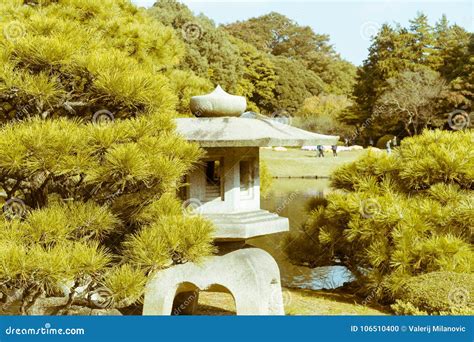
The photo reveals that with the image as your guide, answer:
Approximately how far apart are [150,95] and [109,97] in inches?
11.3

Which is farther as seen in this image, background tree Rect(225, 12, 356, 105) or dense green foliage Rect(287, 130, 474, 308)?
background tree Rect(225, 12, 356, 105)

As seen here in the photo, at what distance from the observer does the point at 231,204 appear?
174 inches

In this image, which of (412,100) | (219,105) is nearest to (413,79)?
(412,100)

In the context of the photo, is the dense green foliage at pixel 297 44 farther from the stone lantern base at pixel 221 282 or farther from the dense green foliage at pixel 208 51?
the stone lantern base at pixel 221 282

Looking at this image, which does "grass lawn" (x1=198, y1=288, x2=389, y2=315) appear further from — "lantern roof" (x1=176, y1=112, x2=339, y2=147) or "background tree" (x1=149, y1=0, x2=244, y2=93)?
"background tree" (x1=149, y1=0, x2=244, y2=93)

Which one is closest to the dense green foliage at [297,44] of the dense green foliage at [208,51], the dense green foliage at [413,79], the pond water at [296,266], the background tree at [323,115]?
the background tree at [323,115]

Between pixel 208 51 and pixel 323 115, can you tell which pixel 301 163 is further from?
pixel 323 115

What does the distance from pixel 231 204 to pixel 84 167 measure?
1.46 m

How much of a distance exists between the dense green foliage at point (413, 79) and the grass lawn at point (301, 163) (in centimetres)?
255

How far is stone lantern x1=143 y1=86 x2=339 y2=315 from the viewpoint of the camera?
13.6ft

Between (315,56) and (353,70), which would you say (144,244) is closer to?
(315,56)

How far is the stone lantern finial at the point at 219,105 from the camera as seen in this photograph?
14.6 ft

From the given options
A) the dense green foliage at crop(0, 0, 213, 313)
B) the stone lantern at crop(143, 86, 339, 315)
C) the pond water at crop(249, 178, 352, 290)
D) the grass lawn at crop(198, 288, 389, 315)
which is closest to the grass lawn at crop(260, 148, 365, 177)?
the pond water at crop(249, 178, 352, 290)

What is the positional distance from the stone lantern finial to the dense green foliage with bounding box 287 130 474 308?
1817mm
